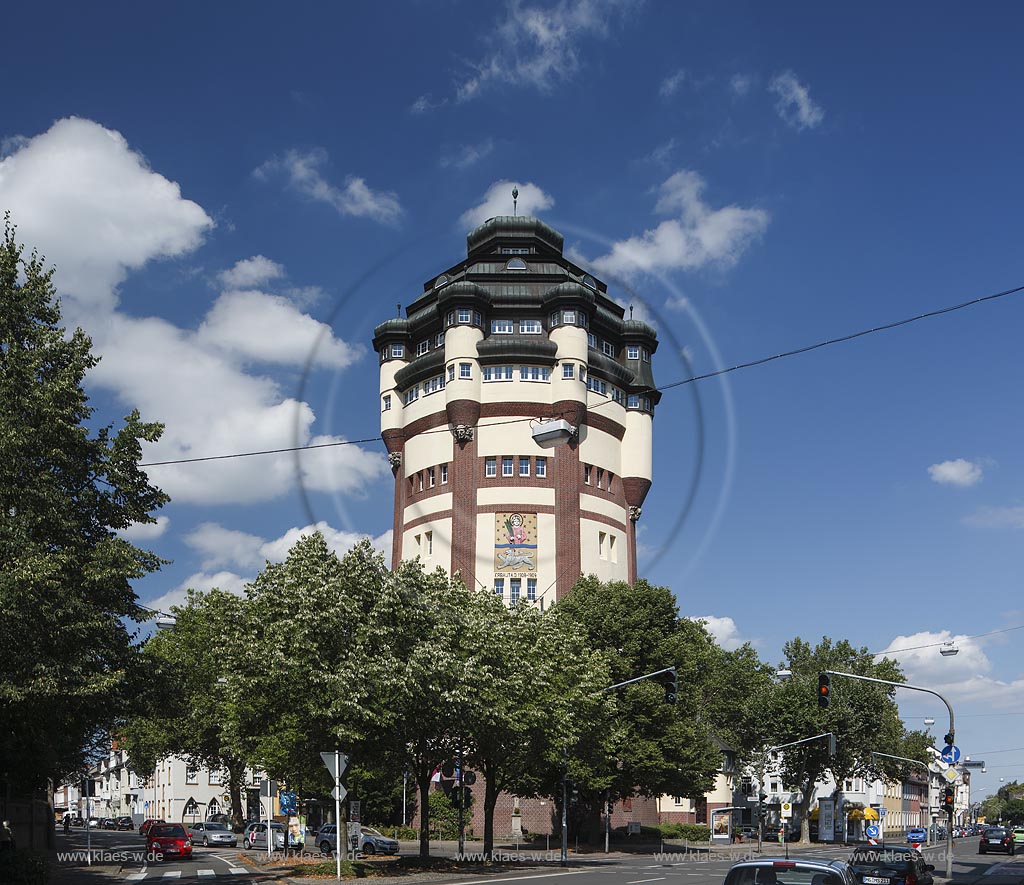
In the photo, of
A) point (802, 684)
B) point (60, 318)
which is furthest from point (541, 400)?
point (60, 318)

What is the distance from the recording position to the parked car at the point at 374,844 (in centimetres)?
5728

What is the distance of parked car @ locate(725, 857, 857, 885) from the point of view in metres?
14.7

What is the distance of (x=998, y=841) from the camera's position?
89.0 metres

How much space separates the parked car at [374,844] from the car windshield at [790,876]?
45.2 m

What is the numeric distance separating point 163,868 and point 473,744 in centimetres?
1625

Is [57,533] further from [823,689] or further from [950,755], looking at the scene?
[950,755]

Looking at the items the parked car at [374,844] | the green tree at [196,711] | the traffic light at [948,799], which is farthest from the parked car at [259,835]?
the traffic light at [948,799]

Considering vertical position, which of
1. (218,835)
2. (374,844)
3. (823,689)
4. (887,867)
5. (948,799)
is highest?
(823,689)

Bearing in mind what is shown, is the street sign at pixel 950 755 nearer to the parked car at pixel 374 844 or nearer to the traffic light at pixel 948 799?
the traffic light at pixel 948 799

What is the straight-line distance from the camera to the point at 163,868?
50.3m

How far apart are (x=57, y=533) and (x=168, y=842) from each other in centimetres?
3235

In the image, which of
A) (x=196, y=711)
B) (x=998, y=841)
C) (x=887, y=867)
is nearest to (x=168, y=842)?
(x=196, y=711)

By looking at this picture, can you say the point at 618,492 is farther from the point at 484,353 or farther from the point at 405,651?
the point at 405,651

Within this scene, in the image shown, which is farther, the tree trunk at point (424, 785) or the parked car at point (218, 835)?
the parked car at point (218, 835)
